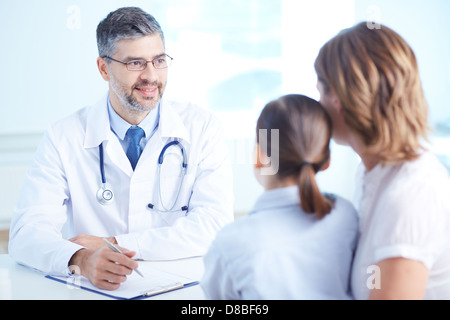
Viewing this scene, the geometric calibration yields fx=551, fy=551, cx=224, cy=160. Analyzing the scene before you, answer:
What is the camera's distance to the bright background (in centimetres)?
379

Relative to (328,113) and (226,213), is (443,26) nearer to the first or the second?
(226,213)

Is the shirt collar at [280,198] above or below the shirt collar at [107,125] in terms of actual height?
below

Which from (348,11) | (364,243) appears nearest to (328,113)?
(364,243)

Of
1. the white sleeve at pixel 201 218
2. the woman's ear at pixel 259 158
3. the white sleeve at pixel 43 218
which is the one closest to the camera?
the woman's ear at pixel 259 158

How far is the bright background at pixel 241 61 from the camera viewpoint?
379 cm

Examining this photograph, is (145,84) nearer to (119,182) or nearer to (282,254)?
(119,182)

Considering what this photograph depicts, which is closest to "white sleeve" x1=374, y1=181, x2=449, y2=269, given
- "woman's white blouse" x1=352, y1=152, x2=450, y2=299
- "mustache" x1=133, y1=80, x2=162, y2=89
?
"woman's white blouse" x1=352, y1=152, x2=450, y2=299

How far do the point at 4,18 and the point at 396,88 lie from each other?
3282 mm

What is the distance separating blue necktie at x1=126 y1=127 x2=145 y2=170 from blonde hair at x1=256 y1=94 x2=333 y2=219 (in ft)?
2.88

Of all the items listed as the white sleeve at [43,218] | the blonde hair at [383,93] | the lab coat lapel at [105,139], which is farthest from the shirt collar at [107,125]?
the blonde hair at [383,93]

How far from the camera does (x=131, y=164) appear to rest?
1858 millimetres

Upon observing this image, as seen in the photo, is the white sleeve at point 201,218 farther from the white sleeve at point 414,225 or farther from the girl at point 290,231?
the white sleeve at point 414,225

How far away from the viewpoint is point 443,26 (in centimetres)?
434

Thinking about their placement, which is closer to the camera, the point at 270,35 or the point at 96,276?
the point at 96,276
